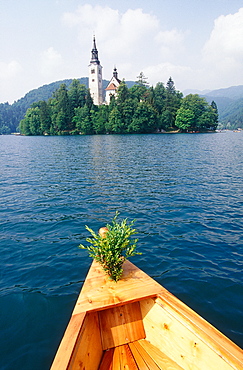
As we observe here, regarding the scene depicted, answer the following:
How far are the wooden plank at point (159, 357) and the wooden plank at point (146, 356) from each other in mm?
47

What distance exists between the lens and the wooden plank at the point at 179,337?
12.3 ft

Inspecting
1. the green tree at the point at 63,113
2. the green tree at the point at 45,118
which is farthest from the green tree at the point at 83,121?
the green tree at the point at 45,118

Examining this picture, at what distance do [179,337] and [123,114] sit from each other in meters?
106

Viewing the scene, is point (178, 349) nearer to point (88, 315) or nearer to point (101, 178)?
point (88, 315)

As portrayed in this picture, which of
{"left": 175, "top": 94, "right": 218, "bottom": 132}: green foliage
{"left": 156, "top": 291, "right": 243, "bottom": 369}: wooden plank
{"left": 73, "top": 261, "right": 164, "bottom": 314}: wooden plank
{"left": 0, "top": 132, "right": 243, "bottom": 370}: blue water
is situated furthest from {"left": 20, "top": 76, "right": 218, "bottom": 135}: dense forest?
{"left": 156, "top": 291, "right": 243, "bottom": 369}: wooden plank

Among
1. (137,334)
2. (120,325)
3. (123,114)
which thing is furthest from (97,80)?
(137,334)

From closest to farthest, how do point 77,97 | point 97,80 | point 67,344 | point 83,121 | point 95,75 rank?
point 67,344, point 83,121, point 77,97, point 95,75, point 97,80

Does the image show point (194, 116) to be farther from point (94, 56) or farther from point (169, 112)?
point (94, 56)

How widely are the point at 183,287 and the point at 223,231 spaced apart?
15.8 ft

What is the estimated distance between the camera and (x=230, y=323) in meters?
6.32

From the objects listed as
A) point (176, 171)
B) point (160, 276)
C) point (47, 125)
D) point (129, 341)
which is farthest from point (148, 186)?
point (47, 125)

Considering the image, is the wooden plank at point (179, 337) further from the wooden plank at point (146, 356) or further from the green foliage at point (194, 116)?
the green foliage at point (194, 116)

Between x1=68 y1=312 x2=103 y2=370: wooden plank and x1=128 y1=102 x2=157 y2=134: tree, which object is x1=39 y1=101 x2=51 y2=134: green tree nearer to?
x1=128 y1=102 x2=157 y2=134: tree

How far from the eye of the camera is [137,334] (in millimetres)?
4953
